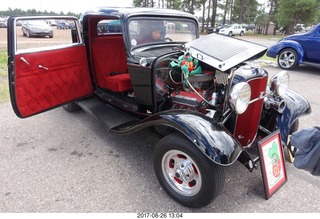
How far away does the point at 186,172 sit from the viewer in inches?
86.7

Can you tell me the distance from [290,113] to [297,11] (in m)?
29.0

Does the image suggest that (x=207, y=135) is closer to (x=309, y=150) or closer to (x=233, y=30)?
(x=309, y=150)

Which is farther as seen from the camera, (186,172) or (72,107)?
(72,107)

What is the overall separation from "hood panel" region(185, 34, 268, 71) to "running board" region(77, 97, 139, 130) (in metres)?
1.21

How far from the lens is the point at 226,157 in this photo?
74.8 inches

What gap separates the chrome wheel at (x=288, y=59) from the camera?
8.05 meters

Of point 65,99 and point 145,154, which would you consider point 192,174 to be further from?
point 65,99

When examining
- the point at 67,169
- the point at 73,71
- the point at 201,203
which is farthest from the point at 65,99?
the point at 201,203

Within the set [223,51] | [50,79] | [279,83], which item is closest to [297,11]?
[279,83]

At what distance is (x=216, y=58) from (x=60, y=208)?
→ 202 cm

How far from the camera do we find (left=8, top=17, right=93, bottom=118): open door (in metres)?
2.72

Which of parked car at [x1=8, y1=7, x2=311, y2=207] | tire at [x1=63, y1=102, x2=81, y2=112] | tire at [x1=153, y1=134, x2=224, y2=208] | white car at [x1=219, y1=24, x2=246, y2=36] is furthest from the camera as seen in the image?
white car at [x1=219, y1=24, x2=246, y2=36]

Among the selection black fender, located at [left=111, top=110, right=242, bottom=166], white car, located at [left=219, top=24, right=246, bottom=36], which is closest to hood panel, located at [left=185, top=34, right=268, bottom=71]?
black fender, located at [left=111, top=110, right=242, bottom=166]

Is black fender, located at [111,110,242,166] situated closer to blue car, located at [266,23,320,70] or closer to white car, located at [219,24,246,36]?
blue car, located at [266,23,320,70]
